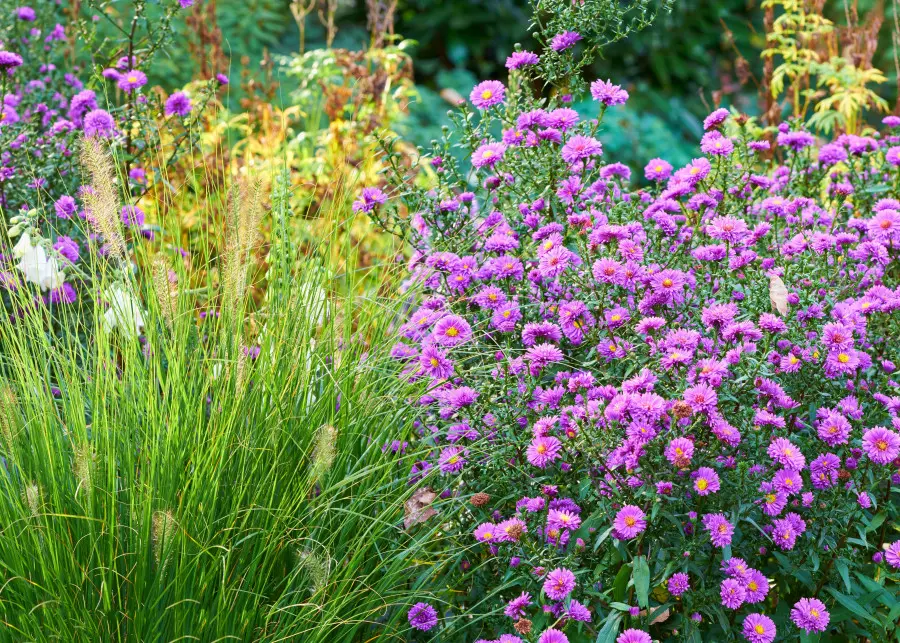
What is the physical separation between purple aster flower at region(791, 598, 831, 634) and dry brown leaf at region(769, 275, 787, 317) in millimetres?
716

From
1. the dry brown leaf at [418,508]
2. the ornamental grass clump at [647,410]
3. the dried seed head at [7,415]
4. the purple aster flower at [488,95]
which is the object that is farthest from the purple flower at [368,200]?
the dried seed head at [7,415]

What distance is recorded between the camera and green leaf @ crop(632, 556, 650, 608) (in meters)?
1.99

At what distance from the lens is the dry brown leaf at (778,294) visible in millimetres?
2422

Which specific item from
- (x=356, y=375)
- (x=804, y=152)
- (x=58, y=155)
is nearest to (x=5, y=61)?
(x=58, y=155)

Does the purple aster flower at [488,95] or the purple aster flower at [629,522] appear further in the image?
the purple aster flower at [488,95]

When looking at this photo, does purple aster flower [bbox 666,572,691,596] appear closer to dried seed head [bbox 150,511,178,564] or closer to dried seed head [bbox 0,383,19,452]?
dried seed head [bbox 150,511,178,564]

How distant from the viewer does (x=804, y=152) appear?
350 centimetres

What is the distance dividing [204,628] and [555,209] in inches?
60.3

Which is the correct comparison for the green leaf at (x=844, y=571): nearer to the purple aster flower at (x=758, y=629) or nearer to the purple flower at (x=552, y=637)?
the purple aster flower at (x=758, y=629)

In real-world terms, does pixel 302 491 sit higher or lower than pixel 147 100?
lower

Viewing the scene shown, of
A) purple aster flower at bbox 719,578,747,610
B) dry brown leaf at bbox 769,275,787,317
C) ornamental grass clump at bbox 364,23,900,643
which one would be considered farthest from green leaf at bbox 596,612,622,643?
dry brown leaf at bbox 769,275,787,317

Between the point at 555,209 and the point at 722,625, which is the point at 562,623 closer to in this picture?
the point at 722,625

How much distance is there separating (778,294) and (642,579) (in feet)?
2.89

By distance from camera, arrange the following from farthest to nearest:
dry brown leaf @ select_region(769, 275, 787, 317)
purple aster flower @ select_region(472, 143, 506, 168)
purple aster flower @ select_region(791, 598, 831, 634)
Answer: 1. purple aster flower @ select_region(472, 143, 506, 168)
2. dry brown leaf @ select_region(769, 275, 787, 317)
3. purple aster flower @ select_region(791, 598, 831, 634)
